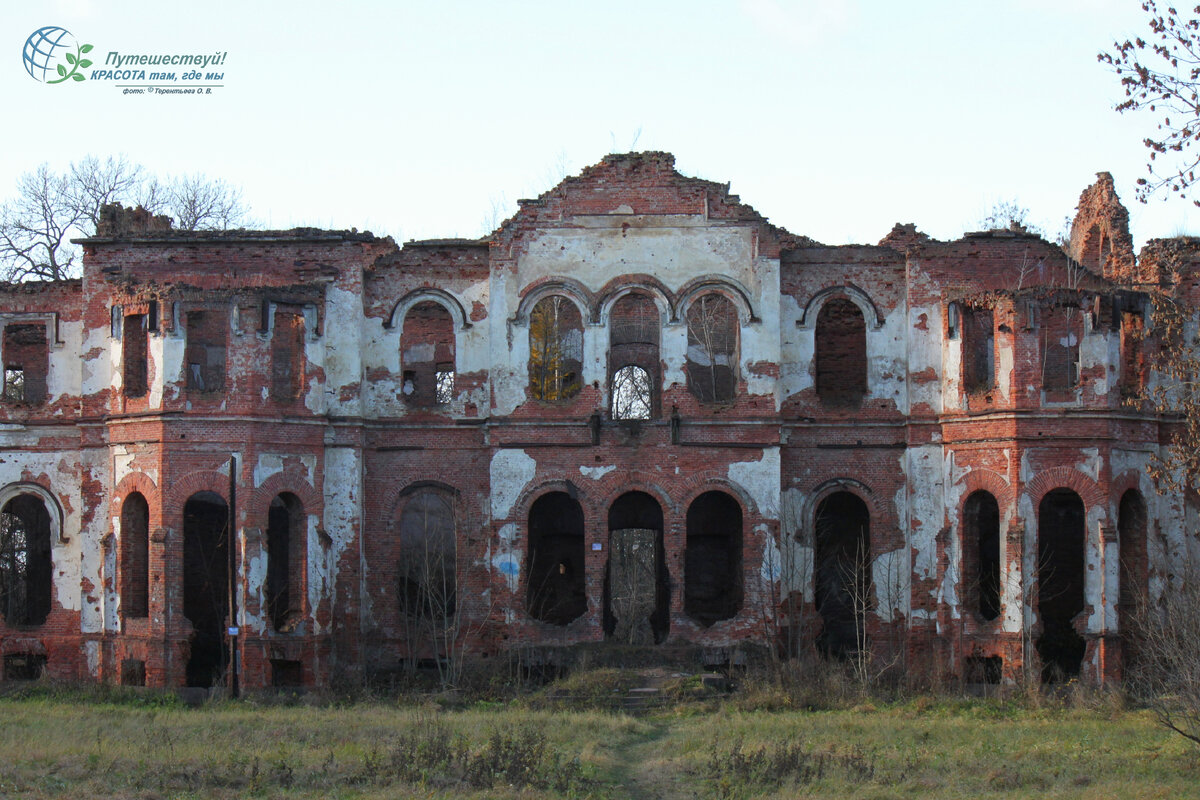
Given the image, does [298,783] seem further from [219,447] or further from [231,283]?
[231,283]

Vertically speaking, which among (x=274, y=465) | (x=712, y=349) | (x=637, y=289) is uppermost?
(x=637, y=289)

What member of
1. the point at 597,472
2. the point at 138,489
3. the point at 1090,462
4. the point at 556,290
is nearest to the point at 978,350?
the point at 1090,462

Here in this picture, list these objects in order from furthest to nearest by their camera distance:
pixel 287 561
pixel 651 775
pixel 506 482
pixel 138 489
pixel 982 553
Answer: pixel 287 561 → pixel 982 553 → pixel 506 482 → pixel 138 489 → pixel 651 775

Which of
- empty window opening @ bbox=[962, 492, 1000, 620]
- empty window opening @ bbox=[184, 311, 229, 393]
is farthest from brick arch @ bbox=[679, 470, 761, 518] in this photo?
empty window opening @ bbox=[184, 311, 229, 393]

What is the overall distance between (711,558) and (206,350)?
9.70 meters

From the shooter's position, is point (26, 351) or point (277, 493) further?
point (26, 351)

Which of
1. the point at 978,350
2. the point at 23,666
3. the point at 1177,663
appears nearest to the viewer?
the point at 1177,663

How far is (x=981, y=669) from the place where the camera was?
920 inches

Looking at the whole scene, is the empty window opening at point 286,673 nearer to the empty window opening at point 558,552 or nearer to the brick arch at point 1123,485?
the empty window opening at point 558,552

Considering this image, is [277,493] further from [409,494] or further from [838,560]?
[838,560]

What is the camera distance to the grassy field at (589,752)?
15.3 meters

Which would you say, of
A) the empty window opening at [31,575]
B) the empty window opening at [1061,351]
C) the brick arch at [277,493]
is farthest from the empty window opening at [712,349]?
the empty window opening at [31,575]

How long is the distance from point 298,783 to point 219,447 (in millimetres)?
8699

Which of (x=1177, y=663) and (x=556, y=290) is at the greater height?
(x=556, y=290)
